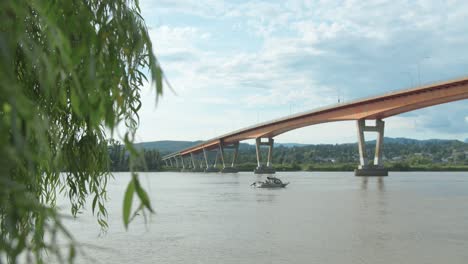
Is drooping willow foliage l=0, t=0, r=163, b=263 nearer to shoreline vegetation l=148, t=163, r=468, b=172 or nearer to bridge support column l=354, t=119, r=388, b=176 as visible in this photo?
bridge support column l=354, t=119, r=388, b=176

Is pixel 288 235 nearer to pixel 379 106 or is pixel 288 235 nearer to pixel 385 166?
pixel 379 106

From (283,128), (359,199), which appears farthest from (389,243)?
(283,128)

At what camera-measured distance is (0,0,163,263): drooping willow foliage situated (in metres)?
2.34

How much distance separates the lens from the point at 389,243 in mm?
20062

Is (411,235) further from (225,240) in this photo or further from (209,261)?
(209,261)

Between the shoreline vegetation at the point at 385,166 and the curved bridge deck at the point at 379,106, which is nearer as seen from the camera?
the curved bridge deck at the point at 379,106

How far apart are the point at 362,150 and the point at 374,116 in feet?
23.8

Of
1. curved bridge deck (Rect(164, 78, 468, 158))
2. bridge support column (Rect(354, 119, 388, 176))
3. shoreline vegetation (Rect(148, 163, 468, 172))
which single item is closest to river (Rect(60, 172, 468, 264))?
curved bridge deck (Rect(164, 78, 468, 158))

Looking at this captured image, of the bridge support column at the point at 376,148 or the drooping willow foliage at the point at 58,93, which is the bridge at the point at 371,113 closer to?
the bridge support column at the point at 376,148

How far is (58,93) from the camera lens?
5695 mm

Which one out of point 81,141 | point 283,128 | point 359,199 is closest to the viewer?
point 81,141

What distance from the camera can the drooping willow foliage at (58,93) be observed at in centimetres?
234

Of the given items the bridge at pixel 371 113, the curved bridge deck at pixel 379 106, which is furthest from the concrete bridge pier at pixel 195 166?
the curved bridge deck at pixel 379 106

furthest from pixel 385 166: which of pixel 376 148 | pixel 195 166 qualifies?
pixel 195 166
